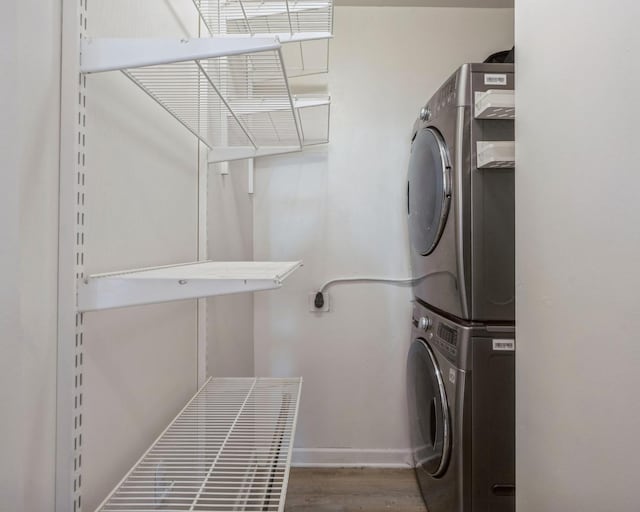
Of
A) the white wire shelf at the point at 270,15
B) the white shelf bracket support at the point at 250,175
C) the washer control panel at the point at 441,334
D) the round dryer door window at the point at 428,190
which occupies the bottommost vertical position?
the washer control panel at the point at 441,334

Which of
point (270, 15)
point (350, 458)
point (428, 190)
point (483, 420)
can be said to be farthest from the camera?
point (350, 458)

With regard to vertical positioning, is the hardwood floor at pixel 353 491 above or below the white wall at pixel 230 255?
below

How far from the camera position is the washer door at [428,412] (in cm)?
131

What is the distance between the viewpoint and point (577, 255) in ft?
2.12

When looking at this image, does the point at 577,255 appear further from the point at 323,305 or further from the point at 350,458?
the point at 350,458

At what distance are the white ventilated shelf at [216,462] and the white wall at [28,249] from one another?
220 millimetres

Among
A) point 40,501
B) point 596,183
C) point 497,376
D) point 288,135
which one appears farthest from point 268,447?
point 288,135

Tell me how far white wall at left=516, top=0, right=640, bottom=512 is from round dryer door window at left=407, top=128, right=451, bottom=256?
46cm

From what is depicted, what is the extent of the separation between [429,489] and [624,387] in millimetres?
1267

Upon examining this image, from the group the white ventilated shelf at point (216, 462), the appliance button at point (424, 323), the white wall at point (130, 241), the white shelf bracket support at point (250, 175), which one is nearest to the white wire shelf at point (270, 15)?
the white wall at point (130, 241)

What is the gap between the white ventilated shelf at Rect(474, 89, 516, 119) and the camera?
112 centimetres

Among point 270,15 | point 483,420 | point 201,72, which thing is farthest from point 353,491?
point 270,15

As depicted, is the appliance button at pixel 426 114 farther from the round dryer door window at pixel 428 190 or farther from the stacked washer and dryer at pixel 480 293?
the stacked washer and dryer at pixel 480 293

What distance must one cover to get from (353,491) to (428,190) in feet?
4.77
